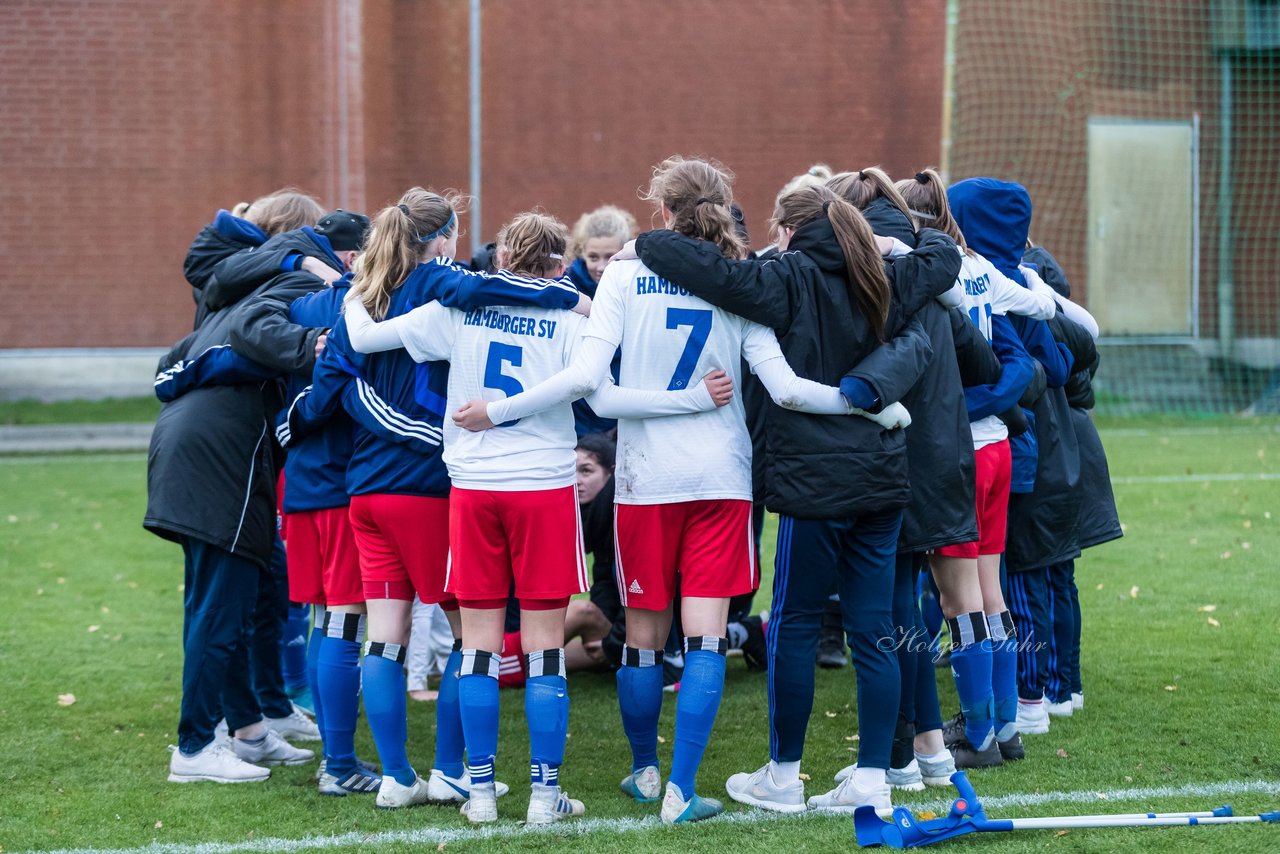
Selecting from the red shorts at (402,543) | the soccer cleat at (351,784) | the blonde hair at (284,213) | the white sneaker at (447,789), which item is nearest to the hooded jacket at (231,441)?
the blonde hair at (284,213)

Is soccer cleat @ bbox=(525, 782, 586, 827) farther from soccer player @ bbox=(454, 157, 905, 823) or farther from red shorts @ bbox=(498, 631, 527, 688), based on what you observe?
red shorts @ bbox=(498, 631, 527, 688)

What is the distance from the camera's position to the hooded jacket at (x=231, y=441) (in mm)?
4445

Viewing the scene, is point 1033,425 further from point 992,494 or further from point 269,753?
point 269,753

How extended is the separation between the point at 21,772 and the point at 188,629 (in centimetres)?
78

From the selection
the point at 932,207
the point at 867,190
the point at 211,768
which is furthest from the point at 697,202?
the point at 211,768

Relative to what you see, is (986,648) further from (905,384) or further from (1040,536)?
(905,384)

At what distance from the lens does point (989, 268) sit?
4551mm

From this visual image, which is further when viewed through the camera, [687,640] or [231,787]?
[231,787]

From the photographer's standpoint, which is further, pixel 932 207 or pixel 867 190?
pixel 932 207

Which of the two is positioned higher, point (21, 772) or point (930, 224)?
point (930, 224)

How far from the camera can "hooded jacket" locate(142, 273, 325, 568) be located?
445 cm

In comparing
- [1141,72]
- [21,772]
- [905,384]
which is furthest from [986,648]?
[1141,72]

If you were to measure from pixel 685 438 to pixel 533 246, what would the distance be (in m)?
0.75

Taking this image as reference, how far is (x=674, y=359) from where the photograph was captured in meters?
3.95
